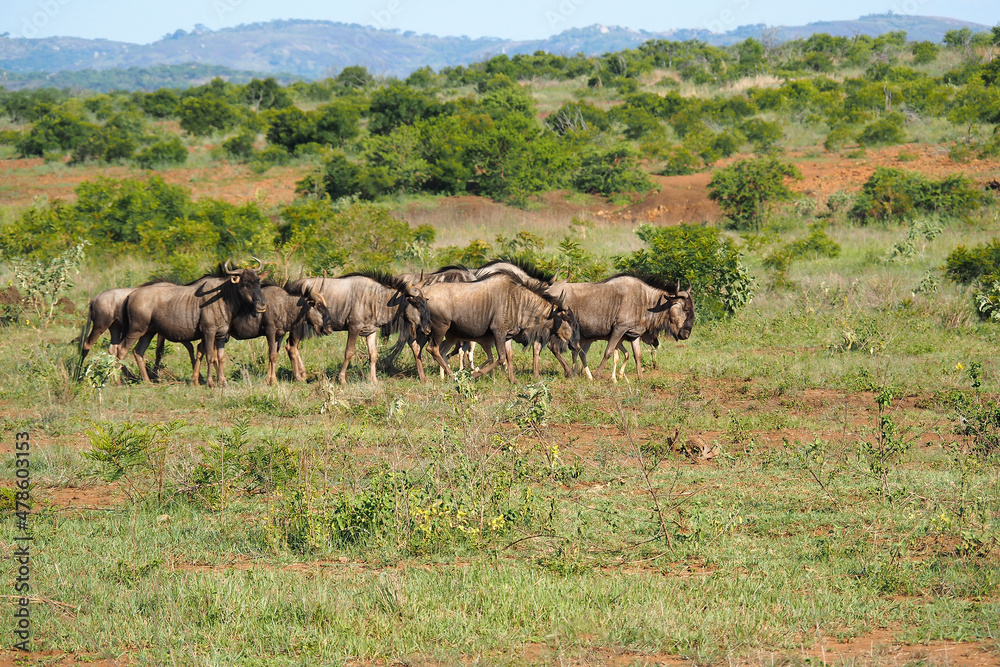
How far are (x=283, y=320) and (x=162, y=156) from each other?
23894 mm

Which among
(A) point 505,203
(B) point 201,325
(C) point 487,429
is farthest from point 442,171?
(C) point 487,429

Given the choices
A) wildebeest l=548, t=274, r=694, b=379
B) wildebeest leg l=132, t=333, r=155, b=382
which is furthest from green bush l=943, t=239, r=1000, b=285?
wildebeest leg l=132, t=333, r=155, b=382

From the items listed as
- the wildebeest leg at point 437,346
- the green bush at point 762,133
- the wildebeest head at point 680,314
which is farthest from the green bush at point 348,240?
the green bush at point 762,133

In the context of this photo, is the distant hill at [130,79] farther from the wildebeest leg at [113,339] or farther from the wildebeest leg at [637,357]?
the wildebeest leg at [637,357]

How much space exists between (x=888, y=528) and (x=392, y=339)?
412 inches

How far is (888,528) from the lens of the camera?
6852 millimetres

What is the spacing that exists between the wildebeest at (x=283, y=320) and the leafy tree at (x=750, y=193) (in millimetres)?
14445

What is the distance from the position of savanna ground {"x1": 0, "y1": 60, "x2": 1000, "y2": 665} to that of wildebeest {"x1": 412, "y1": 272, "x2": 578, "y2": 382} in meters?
0.73

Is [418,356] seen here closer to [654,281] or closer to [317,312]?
[317,312]

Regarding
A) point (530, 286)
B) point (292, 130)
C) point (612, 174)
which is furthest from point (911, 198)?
point (292, 130)

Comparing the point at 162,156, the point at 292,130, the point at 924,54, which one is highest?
the point at 924,54

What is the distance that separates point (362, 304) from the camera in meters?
13.1

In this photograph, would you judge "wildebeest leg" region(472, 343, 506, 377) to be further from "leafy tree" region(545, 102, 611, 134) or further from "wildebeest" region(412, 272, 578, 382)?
"leafy tree" region(545, 102, 611, 134)

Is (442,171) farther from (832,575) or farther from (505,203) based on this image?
(832,575)
